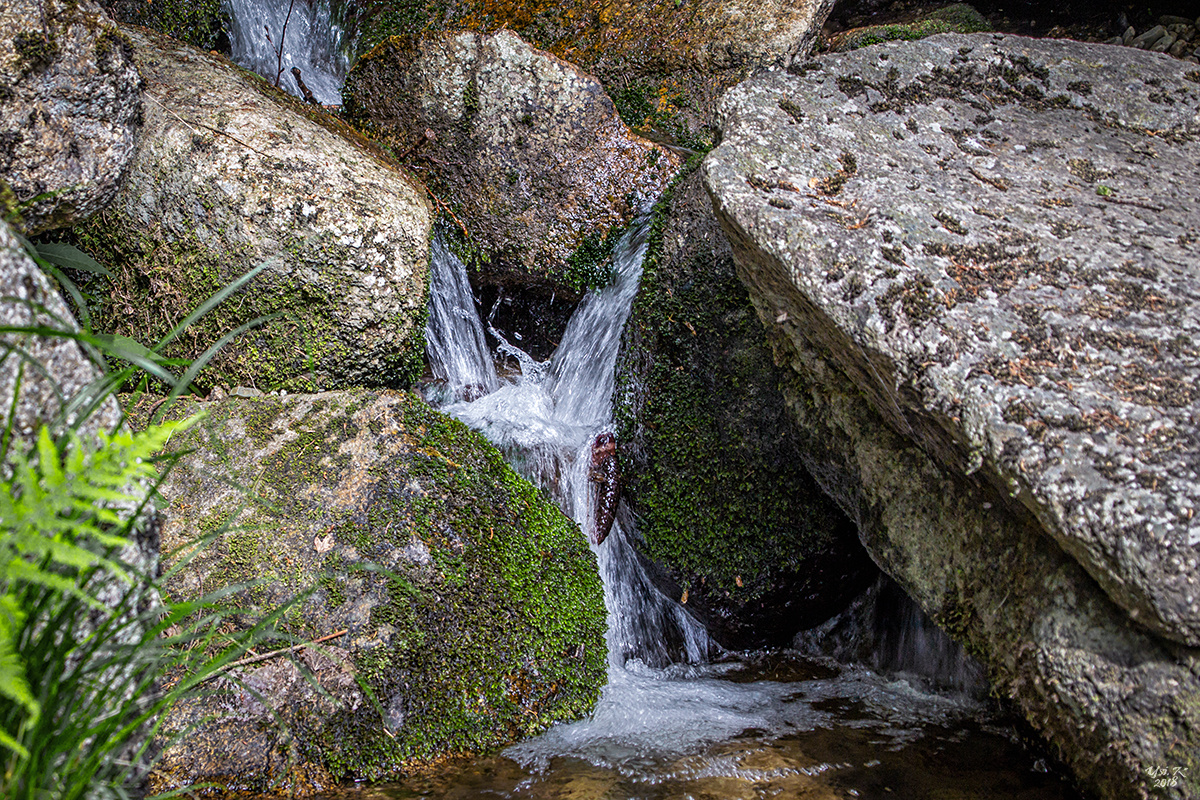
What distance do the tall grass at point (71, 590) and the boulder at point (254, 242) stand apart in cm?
232

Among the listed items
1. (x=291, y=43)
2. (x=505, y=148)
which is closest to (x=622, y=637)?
(x=505, y=148)

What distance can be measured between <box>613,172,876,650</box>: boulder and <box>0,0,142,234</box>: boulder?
2804 millimetres

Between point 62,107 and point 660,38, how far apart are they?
474cm

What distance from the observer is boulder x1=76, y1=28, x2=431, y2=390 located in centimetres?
381

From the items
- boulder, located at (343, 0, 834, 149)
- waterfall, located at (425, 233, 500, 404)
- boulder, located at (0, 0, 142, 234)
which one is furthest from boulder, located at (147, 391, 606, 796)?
boulder, located at (343, 0, 834, 149)

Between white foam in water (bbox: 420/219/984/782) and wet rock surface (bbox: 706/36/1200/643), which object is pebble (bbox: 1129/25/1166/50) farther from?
white foam in water (bbox: 420/219/984/782)

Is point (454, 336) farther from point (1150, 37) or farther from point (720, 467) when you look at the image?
point (1150, 37)

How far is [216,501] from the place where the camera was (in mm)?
3057

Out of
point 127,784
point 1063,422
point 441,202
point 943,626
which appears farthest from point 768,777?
point 441,202

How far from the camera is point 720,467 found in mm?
3982

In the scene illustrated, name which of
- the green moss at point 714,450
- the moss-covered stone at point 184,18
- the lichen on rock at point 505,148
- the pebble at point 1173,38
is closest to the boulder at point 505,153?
the lichen on rock at point 505,148

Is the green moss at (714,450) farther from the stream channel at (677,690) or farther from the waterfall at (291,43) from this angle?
the waterfall at (291,43)

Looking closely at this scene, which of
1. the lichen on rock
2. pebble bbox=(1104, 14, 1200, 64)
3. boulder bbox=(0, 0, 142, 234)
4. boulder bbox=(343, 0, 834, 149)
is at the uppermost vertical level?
boulder bbox=(343, 0, 834, 149)

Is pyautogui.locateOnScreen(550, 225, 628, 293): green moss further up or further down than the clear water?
further up
